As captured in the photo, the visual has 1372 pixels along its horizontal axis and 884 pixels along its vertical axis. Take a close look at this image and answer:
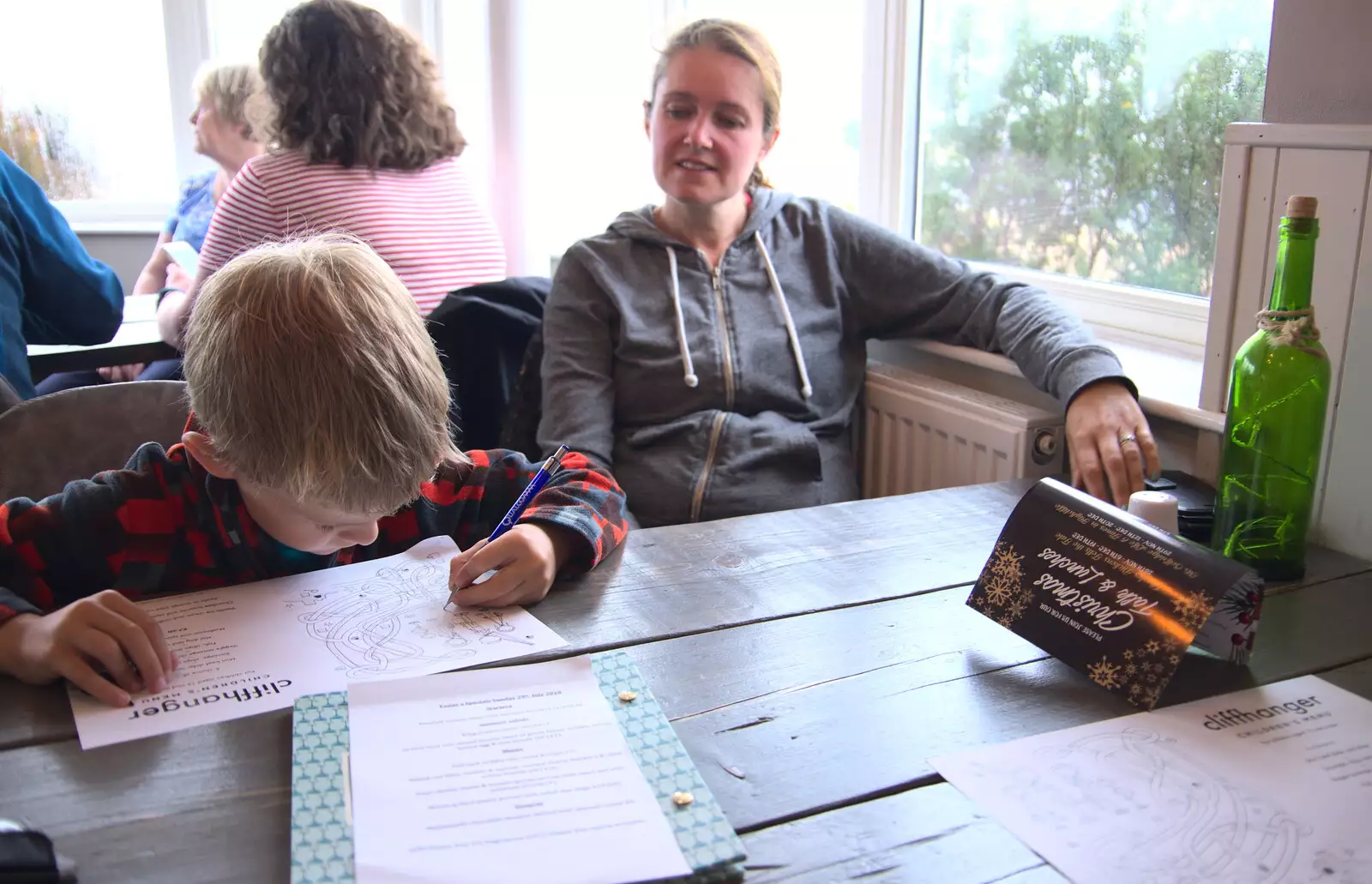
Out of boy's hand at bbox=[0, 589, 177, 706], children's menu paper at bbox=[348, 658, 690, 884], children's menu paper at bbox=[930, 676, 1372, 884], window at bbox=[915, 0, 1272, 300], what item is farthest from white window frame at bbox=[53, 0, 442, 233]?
children's menu paper at bbox=[930, 676, 1372, 884]

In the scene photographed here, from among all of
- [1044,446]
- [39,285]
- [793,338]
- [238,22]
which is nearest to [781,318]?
[793,338]

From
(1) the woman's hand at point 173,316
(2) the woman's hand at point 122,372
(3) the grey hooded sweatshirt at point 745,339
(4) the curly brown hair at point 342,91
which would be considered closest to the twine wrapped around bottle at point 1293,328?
(3) the grey hooded sweatshirt at point 745,339

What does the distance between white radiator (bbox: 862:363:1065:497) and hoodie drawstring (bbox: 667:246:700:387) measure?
400mm

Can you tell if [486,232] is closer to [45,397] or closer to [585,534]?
[45,397]

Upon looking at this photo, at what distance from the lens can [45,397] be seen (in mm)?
1282

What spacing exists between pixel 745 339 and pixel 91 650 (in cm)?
114

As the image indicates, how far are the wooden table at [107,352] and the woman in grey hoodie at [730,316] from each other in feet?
2.94

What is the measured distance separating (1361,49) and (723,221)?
96 centimetres

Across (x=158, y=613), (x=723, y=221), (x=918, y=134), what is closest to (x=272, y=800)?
(x=158, y=613)

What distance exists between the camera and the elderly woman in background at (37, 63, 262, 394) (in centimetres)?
258

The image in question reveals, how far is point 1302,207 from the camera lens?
3.25ft

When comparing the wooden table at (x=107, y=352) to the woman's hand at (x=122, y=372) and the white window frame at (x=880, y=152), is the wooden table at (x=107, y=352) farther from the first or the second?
the white window frame at (x=880, y=152)

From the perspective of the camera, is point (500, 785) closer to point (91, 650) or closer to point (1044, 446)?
point (91, 650)

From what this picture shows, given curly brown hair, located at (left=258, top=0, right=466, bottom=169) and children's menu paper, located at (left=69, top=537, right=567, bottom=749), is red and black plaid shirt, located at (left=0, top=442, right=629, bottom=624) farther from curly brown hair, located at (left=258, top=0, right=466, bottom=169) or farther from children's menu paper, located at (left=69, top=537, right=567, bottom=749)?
curly brown hair, located at (left=258, top=0, right=466, bottom=169)
